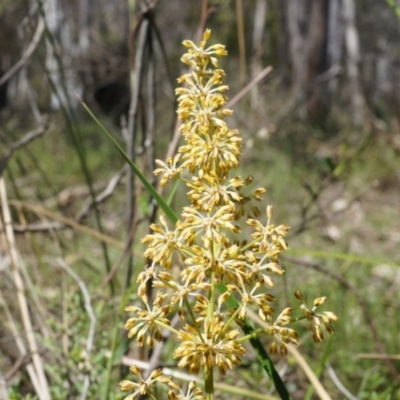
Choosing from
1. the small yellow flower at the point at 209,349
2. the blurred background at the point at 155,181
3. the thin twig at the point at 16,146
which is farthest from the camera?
the thin twig at the point at 16,146

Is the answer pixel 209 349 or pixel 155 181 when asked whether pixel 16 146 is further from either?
pixel 209 349

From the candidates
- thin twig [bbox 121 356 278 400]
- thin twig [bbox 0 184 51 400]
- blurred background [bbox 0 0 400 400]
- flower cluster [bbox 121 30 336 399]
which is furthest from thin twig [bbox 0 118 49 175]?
→ flower cluster [bbox 121 30 336 399]

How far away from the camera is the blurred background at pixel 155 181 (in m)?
1.48

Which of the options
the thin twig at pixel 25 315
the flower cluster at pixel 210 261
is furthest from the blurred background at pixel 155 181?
the flower cluster at pixel 210 261

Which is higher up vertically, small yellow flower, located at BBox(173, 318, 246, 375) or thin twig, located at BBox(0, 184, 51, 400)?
small yellow flower, located at BBox(173, 318, 246, 375)

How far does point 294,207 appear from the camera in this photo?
4559mm

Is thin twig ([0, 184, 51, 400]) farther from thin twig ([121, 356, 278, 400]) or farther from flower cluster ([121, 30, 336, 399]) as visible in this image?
flower cluster ([121, 30, 336, 399])

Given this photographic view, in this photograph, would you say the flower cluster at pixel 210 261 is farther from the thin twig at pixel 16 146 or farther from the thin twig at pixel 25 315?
the thin twig at pixel 16 146

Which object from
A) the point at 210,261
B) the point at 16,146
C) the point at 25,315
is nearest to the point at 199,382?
the point at 25,315

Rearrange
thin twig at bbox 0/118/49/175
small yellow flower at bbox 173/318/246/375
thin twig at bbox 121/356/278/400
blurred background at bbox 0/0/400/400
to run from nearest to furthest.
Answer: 1. small yellow flower at bbox 173/318/246/375
2. thin twig at bbox 121/356/278/400
3. blurred background at bbox 0/0/400/400
4. thin twig at bbox 0/118/49/175

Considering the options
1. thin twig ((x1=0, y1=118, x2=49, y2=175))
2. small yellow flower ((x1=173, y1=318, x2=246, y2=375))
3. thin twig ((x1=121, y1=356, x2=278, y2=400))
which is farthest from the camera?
thin twig ((x1=0, y1=118, x2=49, y2=175))

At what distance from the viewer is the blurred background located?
4.87ft

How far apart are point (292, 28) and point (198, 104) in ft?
23.0

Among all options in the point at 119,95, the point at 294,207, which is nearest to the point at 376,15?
the point at 119,95
